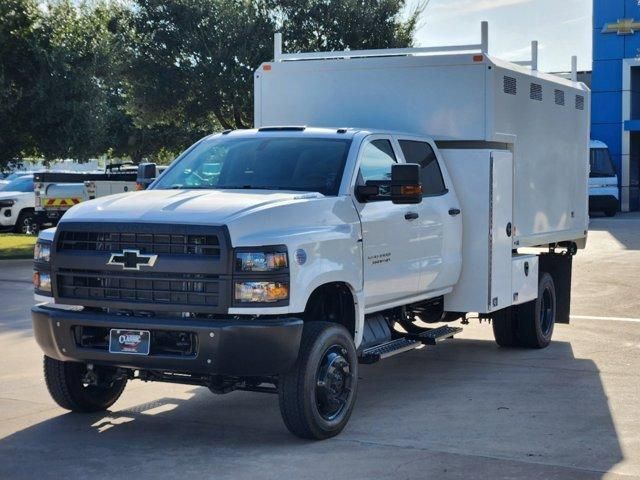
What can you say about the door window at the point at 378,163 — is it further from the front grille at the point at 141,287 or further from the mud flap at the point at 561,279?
the mud flap at the point at 561,279

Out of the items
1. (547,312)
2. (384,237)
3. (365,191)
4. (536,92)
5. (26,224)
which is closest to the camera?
(365,191)

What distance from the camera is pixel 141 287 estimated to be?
7102 mm

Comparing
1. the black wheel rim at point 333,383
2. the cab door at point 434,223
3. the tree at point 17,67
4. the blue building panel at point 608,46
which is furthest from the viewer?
the blue building panel at point 608,46

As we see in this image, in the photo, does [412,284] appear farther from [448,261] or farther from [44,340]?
[44,340]

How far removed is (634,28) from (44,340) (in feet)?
121

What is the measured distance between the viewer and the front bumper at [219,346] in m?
6.80

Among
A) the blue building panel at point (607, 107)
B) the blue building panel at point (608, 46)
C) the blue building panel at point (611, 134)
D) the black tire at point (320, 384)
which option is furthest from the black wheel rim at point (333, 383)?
the blue building panel at point (608, 46)

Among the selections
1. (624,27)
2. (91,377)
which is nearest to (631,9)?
(624,27)

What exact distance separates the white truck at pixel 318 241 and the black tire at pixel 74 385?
1cm

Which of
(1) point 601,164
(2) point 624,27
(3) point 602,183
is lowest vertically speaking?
(3) point 602,183

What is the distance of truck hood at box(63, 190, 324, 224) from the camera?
705 cm

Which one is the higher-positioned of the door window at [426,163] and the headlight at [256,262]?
the door window at [426,163]

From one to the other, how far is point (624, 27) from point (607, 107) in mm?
3018

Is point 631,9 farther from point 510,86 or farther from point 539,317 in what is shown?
point 510,86
